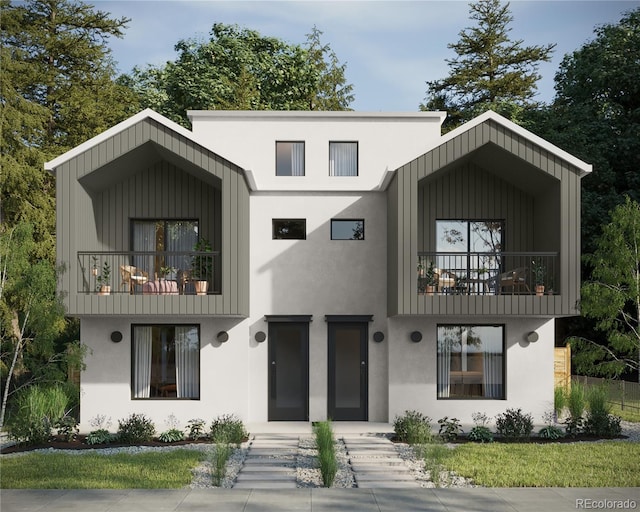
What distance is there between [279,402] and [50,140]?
16.3 metres

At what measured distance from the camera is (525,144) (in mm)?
16547

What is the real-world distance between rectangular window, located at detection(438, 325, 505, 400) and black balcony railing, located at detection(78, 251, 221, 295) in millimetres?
5750

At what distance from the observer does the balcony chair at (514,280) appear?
1694 centimetres

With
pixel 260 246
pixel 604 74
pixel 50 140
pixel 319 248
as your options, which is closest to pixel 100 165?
pixel 260 246

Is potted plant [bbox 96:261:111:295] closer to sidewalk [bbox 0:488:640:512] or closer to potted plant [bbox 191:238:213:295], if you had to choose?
potted plant [bbox 191:238:213:295]

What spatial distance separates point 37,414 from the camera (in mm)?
14992

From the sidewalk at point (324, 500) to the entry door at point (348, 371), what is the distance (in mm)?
6989

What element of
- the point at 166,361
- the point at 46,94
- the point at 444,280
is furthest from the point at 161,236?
the point at 46,94

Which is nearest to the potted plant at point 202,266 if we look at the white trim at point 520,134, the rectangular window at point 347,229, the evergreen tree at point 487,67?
the rectangular window at point 347,229

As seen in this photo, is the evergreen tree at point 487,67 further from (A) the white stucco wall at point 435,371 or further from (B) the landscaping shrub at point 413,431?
(B) the landscaping shrub at point 413,431

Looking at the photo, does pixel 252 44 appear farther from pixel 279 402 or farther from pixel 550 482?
pixel 550 482

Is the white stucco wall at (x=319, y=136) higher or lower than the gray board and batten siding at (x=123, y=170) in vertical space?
higher

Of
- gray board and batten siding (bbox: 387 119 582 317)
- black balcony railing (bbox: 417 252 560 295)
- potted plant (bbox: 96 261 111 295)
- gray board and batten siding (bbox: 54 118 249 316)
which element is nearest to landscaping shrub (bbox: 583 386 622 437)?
gray board and batten siding (bbox: 387 119 582 317)

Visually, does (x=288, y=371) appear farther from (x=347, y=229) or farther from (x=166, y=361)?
(x=347, y=229)
